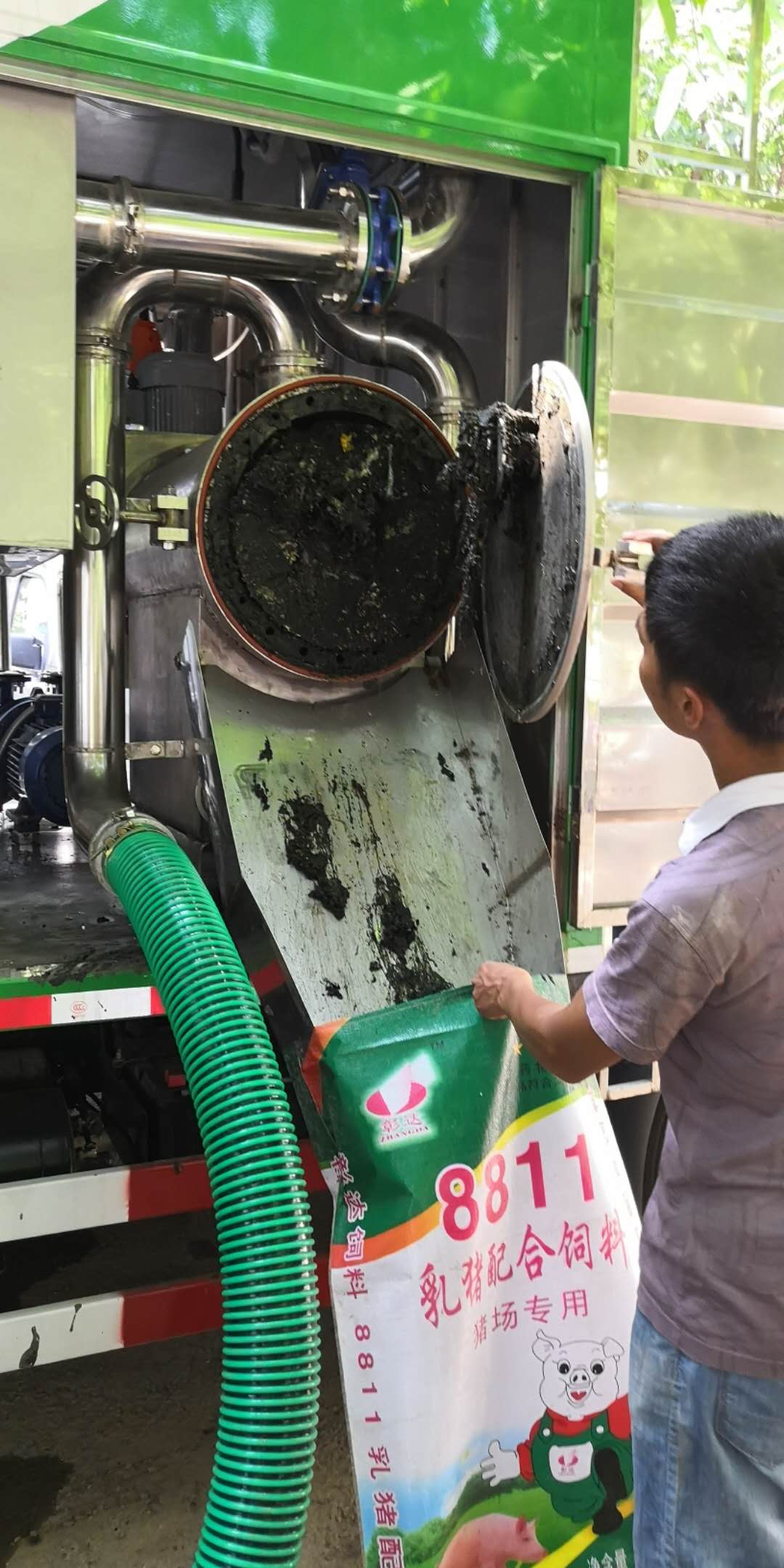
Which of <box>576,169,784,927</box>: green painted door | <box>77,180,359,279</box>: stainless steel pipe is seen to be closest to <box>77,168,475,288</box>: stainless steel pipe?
<box>77,180,359,279</box>: stainless steel pipe

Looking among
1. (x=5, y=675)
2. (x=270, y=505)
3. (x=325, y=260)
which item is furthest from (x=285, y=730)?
(x=5, y=675)

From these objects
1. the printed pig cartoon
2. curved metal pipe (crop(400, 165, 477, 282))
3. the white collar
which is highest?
curved metal pipe (crop(400, 165, 477, 282))

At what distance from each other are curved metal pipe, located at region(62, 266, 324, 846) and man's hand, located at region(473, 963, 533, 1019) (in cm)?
74

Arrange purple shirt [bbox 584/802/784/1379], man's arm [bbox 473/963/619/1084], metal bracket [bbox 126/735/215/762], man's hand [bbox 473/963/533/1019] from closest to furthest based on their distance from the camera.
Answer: purple shirt [bbox 584/802/784/1379] < man's arm [bbox 473/963/619/1084] < man's hand [bbox 473/963/533/1019] < metal bracket [bbox 126/735/215/762]

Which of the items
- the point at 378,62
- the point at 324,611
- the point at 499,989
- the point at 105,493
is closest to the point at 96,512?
the point at 105,493

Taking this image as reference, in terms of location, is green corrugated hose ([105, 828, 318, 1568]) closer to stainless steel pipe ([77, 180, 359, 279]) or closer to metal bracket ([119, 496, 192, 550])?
metal bracket ([119, 496, 192, 550])

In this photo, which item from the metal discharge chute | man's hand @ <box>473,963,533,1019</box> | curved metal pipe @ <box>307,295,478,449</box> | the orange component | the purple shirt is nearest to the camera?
the purple shirt

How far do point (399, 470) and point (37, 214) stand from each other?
0.71 meters

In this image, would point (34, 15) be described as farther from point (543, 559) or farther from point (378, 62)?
point (543, 559)

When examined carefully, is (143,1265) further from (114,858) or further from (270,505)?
(270,505)

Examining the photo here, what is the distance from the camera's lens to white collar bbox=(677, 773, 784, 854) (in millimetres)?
1127

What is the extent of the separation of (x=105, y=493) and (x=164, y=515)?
0.37ft

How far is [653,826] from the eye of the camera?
2135 millimetres

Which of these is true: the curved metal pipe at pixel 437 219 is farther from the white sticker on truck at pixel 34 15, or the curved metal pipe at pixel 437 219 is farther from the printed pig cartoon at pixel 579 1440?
the printed pig cartoon at pixel 579 1440
